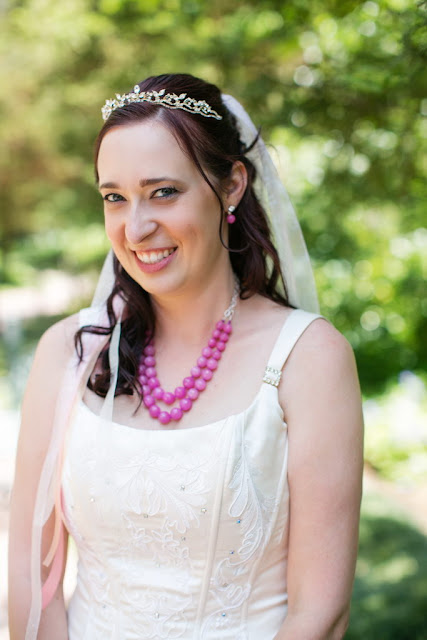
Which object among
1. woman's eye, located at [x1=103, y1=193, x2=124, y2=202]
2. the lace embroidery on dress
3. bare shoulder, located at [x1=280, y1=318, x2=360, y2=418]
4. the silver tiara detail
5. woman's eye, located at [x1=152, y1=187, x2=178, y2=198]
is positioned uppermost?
the silver tiara detail

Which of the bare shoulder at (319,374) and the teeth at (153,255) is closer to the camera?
the bare shoulder at (319,374)

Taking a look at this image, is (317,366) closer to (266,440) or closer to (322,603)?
(266,440)

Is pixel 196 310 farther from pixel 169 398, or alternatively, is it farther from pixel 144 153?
pixel 144 153

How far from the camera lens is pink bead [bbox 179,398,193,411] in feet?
6.27

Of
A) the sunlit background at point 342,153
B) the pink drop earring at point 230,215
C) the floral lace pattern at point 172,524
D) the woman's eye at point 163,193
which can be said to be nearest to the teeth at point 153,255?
the woman's eye at point 163,193

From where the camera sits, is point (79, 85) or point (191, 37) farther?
point (79, 85)

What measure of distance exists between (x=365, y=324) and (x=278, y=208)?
18.1ft

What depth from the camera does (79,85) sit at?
21.4ft

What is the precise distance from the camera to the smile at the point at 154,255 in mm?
1848

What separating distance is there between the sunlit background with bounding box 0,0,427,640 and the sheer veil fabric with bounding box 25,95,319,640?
1.65 ft

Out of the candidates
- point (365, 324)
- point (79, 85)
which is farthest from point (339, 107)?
point (365, 324)

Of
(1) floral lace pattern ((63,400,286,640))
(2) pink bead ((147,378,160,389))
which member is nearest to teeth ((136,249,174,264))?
(2) pink bead ((147,378,160,389))

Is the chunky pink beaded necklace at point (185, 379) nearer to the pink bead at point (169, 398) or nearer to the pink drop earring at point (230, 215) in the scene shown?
the pink bead at point (169, 398)

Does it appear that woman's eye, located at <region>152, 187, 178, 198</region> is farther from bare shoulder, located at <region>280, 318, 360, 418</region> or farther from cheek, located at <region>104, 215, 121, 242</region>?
bare shoulder, located at <region>280, 318, 360, 418</region>
